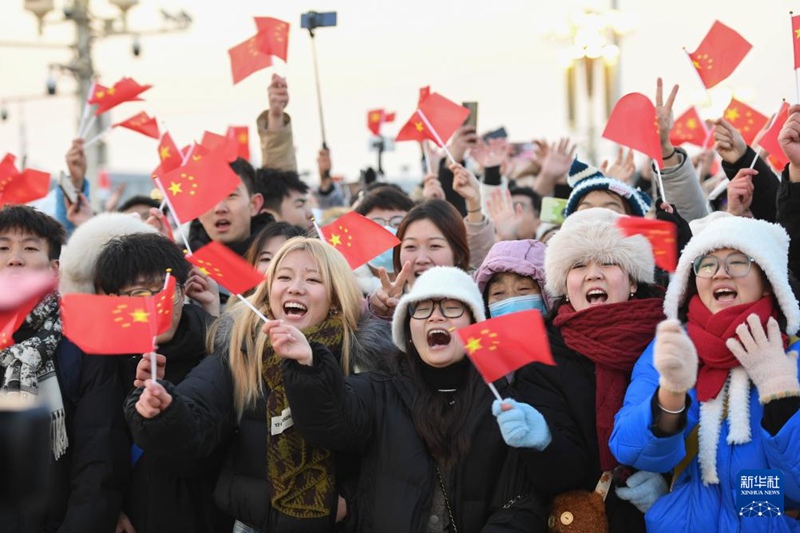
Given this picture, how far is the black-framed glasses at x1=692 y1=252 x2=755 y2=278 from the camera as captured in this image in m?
3.89

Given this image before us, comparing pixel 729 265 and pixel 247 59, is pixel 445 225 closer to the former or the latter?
pixel 729 265

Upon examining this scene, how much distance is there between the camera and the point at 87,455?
4332 mm

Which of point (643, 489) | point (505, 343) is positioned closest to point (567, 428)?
point (643, 489)

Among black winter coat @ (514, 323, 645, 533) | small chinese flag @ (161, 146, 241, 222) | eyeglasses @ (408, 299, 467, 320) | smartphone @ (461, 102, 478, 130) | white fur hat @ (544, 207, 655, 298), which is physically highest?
smartphone @ (461, 102, 478, 130)

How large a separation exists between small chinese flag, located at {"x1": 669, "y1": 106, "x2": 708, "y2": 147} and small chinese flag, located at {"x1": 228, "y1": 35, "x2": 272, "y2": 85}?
3446mm

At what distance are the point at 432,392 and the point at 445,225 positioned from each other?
1.34 m

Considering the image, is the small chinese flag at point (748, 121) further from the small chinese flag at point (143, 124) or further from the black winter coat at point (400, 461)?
the small chinese flag at point (143, 124)

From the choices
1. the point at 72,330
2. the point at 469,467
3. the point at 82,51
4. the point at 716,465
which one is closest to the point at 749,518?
the point at 716,465

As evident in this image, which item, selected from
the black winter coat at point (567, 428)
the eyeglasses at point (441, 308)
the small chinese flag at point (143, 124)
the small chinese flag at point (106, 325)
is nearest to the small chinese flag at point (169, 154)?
the small chinese flag at point (143, 124)

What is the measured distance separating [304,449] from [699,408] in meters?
1.48

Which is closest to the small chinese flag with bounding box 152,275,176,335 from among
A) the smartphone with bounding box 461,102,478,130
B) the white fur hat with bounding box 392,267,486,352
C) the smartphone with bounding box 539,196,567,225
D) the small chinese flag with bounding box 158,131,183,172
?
the white fur hat with bounding box 392,267,486,352

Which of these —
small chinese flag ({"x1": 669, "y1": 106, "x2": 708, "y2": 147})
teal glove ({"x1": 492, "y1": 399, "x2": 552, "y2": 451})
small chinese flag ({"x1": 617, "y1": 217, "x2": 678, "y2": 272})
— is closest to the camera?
teal glove ({"x1": 492, "y1": 399, "x2": 552, "y2": 451})

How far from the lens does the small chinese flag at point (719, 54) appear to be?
643cm

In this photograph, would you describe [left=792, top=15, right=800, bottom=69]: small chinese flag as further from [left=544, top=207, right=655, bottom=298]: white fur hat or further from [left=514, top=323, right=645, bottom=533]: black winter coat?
[left=514, top=323, right=645, bottom=533]: black winter coat
